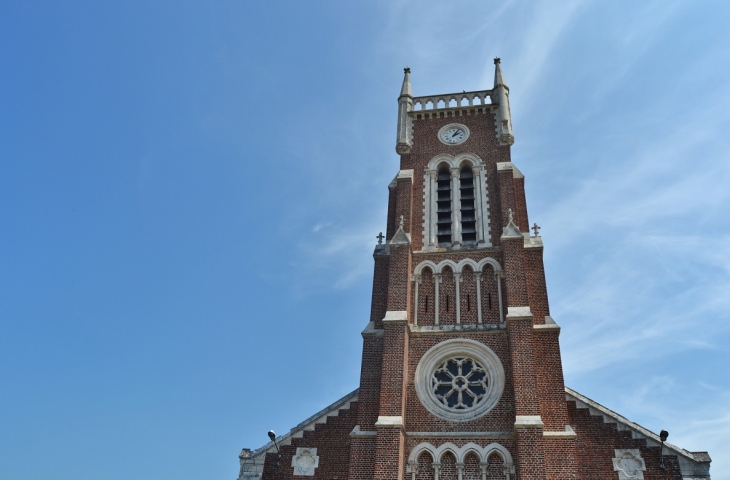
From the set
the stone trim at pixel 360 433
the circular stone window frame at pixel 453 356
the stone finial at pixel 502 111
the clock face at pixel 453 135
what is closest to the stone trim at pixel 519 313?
the circular stone window frame at pixel 453 356

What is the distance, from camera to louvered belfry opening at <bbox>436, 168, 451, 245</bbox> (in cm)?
2647

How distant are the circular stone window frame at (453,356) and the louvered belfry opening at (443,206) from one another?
506 cm

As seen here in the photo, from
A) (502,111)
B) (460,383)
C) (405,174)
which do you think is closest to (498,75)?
(502,111)

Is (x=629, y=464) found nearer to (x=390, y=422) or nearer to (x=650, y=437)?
(x=650, y=437)

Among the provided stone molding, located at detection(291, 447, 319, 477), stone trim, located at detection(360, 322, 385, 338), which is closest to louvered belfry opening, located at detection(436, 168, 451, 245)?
stone trim, located at detection(360, 322, 385, 338)

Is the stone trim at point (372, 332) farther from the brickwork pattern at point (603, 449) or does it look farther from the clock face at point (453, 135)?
the clock face at point (453, 135)

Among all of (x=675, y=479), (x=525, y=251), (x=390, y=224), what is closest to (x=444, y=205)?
(x=390, y=224)

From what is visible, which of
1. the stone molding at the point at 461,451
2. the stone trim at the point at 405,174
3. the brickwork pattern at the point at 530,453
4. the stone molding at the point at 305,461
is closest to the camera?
the brickwork pattern at the point at 530,453

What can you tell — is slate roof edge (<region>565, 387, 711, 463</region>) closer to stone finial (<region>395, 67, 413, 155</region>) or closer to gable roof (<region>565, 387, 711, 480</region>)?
gable roof (<region>565, 387, 711, 480</region>)

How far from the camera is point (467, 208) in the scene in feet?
88.8

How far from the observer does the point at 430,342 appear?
76.0 feet

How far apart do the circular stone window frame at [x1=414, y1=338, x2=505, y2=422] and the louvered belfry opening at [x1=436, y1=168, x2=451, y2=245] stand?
Result: 199 inches

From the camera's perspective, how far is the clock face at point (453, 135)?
2944 centimetres

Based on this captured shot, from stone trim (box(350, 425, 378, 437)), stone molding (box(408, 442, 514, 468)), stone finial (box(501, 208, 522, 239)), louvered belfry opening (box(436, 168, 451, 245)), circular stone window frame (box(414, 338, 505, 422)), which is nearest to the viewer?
stone molding (box(408, 442, 514, 468))
